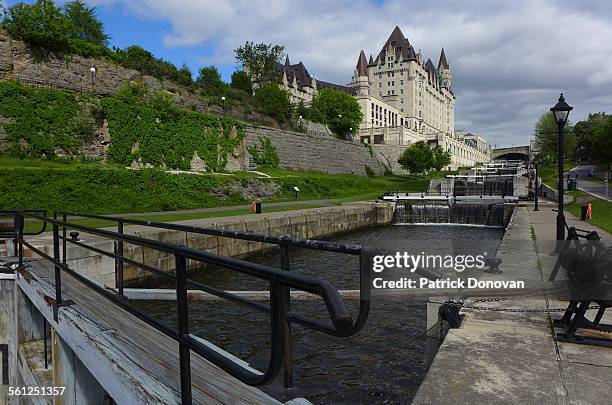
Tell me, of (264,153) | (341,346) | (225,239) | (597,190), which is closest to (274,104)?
(264,153)

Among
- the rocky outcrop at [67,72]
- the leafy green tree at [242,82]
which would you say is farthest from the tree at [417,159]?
the rocky outcrop at [67,72]

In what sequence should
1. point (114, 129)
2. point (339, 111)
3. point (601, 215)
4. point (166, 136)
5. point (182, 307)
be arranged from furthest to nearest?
point (339, 111) → point (166, 136) → point (114, 129) → point (601, 215) → point (182, 307)

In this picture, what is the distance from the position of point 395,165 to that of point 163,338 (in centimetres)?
8295

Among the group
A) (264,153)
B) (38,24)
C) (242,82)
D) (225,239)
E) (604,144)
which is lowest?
(225,239)

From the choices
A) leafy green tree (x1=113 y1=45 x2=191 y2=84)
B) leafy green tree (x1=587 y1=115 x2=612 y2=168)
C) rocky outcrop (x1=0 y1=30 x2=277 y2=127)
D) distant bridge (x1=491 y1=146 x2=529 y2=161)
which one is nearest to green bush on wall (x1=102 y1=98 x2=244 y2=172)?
rocky outcrop (x1=0 y1=30 x2=277 y2=127)

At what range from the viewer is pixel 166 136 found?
114ft

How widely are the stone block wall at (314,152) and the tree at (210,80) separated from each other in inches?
402

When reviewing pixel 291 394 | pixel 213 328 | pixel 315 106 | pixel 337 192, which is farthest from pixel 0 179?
pixel 315 106

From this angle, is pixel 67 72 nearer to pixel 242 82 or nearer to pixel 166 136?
pixel 166 136

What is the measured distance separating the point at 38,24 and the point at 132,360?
38045mm

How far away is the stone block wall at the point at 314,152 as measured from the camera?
158ft

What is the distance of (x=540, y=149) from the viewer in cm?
8756

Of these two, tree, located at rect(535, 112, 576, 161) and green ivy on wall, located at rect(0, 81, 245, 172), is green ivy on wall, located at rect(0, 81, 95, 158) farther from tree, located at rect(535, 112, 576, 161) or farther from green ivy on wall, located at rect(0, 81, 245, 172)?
tree, located at rect(535, 112, 576, 161)

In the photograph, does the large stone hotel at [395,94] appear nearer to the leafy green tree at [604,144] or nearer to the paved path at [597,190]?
the leafy green tree at [604,144]
